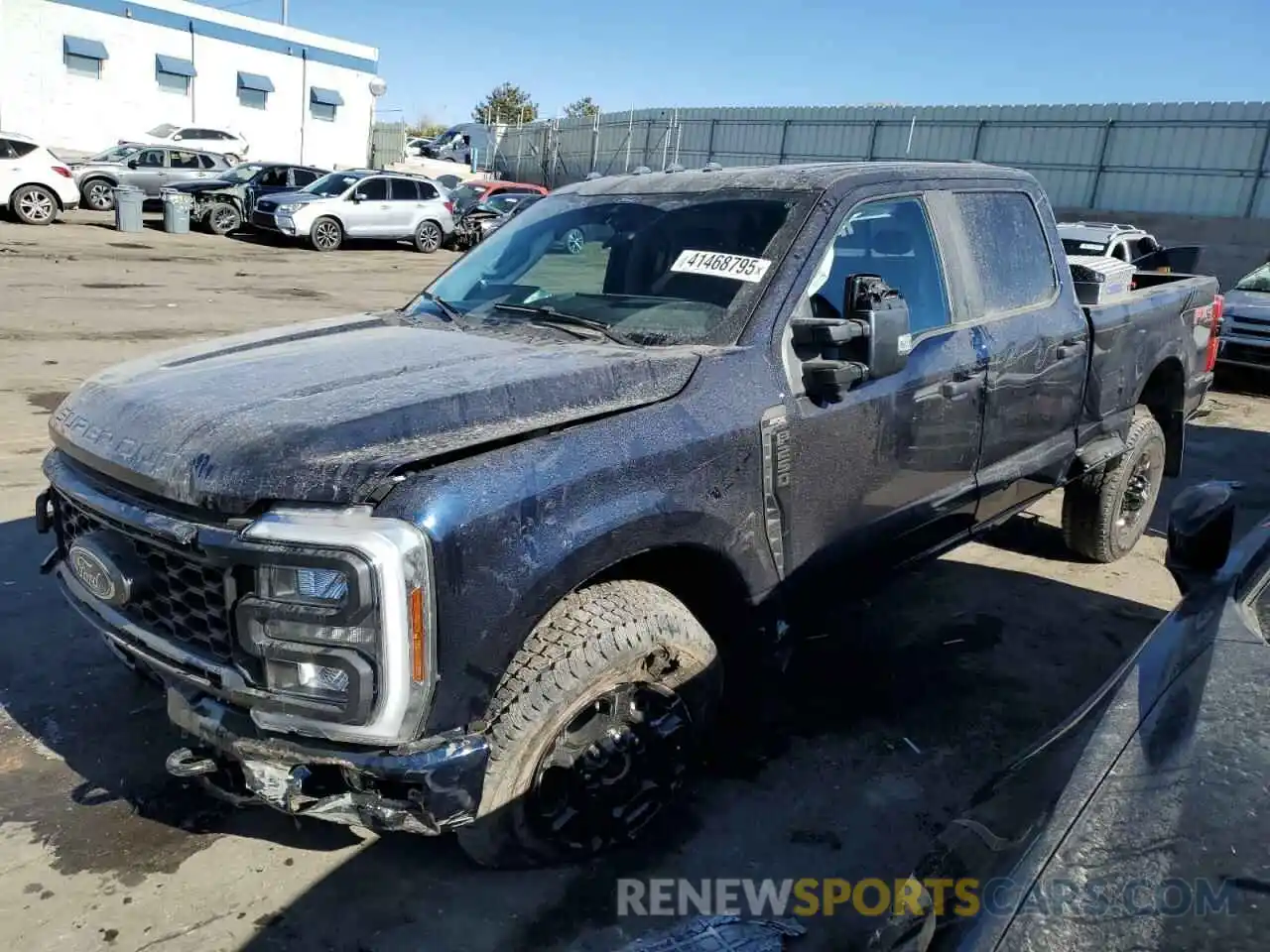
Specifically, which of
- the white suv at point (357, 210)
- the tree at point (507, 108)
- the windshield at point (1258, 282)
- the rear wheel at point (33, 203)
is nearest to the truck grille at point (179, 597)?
the windshield at point (1258, 282)

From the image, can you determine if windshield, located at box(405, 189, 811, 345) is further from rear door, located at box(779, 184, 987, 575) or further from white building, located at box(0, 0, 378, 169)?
white building, located at box(0, 0, 378, 169)

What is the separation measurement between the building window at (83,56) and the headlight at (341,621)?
35.8 meters

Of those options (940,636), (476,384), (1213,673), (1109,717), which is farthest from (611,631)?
(940,636)

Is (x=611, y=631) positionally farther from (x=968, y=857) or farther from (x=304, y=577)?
(x=968, y=857)

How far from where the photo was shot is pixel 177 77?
33500mm

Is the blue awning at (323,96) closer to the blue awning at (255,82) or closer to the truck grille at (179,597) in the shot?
the blue awning at (255,82)

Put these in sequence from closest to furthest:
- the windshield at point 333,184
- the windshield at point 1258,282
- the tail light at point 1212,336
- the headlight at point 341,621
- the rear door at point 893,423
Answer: the headlight at point 341,621 < the rear door at point 893,423 < the tail light at point 1212,336 < the windshield at point 1258,282 < the windshield at point 333,184

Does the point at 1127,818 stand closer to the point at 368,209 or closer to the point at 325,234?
the point at 325,234

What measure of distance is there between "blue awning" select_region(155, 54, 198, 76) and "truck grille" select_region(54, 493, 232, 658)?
3594cm

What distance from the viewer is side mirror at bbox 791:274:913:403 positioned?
3020 millimetres

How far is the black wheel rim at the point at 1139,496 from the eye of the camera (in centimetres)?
551

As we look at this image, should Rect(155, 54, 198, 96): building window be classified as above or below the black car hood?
above

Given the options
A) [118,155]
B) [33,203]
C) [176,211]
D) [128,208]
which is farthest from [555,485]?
[118,155]

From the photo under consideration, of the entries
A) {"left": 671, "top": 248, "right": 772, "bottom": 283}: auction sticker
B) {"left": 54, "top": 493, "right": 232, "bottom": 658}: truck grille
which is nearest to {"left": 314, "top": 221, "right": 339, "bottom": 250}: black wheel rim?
{"left": 671, "top": 248, "right": 772, "bottom": 283}: auction sticker
